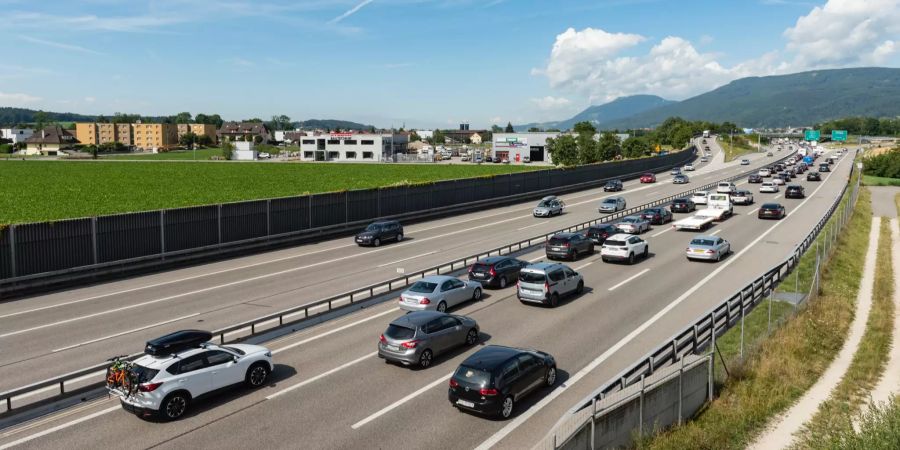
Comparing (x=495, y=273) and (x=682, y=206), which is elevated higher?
(x=682, y=206)

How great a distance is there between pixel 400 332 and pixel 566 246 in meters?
17.9

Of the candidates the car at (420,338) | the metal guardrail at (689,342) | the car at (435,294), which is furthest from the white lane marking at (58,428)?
the car at (435,294)

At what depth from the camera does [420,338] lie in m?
17.5

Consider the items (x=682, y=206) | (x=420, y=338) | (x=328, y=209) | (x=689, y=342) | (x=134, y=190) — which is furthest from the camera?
(x=134, y=190)

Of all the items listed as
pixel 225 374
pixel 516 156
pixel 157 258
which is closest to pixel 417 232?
pixel 157 258

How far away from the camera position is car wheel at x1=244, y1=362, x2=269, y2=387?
16016mm

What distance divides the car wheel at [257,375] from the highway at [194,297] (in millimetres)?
5357

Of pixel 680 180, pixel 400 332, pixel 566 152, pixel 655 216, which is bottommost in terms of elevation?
pixel 400 332

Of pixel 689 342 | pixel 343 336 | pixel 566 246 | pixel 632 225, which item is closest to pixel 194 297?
pixel 343 336

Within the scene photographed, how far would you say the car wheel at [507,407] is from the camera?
14250 millimetres

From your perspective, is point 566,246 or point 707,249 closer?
point 707,249

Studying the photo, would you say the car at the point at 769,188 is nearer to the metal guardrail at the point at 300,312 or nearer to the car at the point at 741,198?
the car at the point at 741,198

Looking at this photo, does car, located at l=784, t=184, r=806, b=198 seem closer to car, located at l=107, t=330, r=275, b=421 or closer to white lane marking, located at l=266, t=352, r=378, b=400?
white lane marking, located at l=266, t=352, r=378, b=400

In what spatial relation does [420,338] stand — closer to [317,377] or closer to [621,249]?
[317,377]
